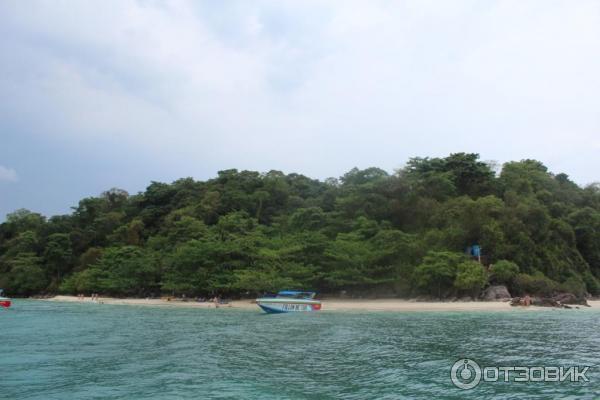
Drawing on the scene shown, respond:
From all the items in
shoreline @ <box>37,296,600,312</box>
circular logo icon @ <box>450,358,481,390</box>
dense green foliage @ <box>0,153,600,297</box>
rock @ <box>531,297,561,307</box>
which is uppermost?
dense green foliage @ <box>0,153,600,297</box>

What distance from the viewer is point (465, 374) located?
12227 mm

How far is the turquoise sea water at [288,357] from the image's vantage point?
10.9 meters

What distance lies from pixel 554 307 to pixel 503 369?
81.3ft

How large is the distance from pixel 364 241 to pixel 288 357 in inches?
1178

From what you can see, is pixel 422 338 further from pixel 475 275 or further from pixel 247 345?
pixel 475 275

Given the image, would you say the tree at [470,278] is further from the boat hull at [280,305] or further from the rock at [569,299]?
the boat hull at [280,305]

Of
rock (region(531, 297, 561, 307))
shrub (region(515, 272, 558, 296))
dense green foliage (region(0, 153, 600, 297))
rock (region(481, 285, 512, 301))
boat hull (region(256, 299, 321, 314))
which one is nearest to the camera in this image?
boat hull (region(256, 299, 321, 314))

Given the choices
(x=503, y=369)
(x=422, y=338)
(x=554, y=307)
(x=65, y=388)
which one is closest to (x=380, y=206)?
(x=554, y=307)

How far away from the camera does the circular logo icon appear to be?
37.1ft

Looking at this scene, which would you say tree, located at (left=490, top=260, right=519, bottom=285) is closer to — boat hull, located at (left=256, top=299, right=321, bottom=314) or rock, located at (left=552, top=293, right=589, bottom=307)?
rock, located at (left=552, top=293, right=589, bottom=307)

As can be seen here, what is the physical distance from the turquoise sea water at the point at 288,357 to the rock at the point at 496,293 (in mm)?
11146

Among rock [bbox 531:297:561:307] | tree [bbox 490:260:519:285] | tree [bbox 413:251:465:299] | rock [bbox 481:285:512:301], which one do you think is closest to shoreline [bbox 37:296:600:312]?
rock [bbox 531:297:561:307]

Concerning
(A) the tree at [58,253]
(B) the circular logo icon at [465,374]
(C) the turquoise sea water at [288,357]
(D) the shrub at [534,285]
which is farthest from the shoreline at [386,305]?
(A) the tree at [58,253]

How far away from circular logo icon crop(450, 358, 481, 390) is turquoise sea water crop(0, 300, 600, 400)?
219 mm
